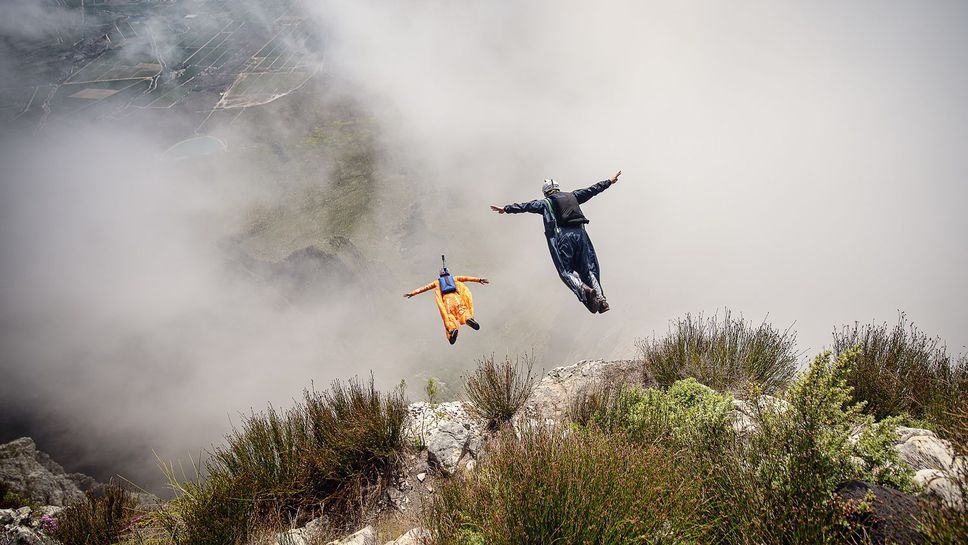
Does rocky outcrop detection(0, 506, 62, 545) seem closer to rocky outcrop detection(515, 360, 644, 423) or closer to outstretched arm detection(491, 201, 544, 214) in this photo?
rocky outcrop detection(515, 360, 644, 423)

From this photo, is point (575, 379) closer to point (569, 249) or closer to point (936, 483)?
point (569, 249)

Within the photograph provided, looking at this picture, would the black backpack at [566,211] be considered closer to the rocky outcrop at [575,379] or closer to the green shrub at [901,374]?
the rocky outcrop at [575,379]

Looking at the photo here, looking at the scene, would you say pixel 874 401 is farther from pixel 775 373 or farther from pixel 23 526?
pixel 23 526

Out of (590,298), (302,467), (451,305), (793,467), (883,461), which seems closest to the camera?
(793,467)

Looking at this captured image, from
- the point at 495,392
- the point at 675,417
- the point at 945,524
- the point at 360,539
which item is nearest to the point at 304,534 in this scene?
the point at 360,539

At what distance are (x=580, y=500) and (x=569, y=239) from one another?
5019 millimetres

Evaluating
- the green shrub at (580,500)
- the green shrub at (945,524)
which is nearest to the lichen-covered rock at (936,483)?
the green shrub at (945,524)

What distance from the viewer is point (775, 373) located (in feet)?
21.7

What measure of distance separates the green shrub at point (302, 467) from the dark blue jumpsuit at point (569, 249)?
3.51m

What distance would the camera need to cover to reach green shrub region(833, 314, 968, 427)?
5.37m

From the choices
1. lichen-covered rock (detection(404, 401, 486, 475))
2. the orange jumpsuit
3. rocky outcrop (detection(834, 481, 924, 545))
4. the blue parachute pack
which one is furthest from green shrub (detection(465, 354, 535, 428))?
rocky outcrop (detection(834, 481, 924, 545))

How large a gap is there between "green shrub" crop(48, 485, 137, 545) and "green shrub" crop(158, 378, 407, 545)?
145cm

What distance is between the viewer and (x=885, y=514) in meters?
2.54

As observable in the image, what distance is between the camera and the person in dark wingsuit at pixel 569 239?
7.07 m
